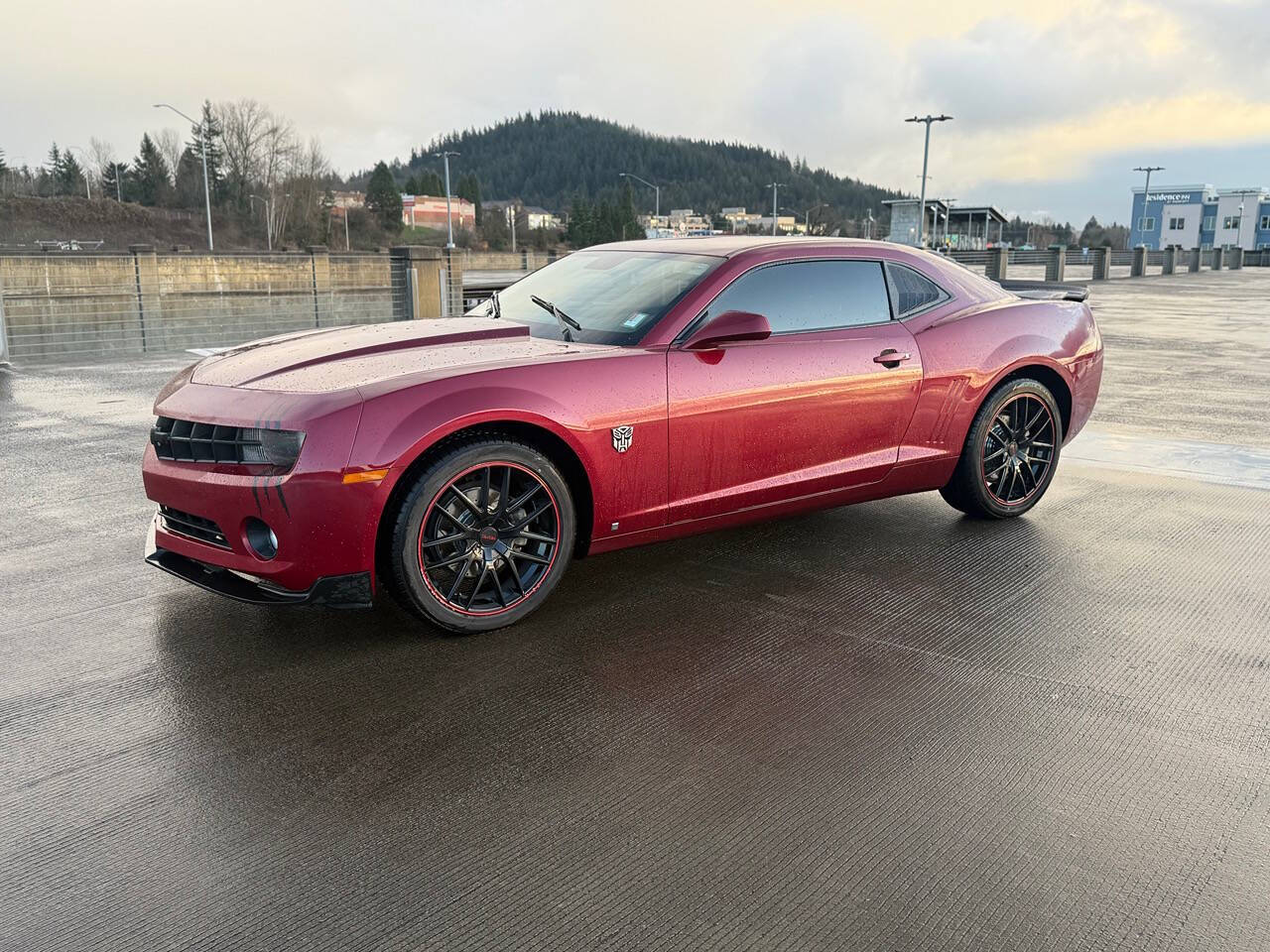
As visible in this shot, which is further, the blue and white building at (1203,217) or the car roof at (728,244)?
the blue and white building at (1203,217)

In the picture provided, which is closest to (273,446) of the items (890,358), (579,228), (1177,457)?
(890,358)

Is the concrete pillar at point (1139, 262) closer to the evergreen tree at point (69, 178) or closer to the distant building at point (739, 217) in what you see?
the distant building at point (739, 217)

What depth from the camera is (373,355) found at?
162 inches

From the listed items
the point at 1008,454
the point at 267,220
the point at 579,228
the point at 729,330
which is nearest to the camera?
the point at 729,330

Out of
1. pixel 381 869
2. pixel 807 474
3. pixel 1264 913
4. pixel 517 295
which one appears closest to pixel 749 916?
pixel 381 869

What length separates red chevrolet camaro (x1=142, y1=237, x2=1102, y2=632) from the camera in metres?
3.60

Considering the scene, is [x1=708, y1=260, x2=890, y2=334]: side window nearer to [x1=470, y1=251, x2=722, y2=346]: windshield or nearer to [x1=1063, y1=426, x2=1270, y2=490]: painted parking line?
[x1=470, y1=251, x2=722, y2=346]: windshield

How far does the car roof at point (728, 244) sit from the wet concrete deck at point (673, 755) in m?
1.51

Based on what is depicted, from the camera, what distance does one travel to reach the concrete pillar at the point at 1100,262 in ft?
149

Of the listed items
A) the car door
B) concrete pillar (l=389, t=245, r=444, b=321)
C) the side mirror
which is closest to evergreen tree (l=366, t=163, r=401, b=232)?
concrete pillar (l=389, t=245, r=444, b=321)

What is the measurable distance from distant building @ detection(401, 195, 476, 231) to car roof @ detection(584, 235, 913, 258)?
14690 cm

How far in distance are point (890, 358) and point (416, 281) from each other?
11.3 m

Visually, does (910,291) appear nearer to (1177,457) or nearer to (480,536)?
(480,536)

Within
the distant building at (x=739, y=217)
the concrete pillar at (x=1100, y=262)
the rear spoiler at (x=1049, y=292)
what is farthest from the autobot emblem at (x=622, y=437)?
the distant building at (x=739, y=217)
